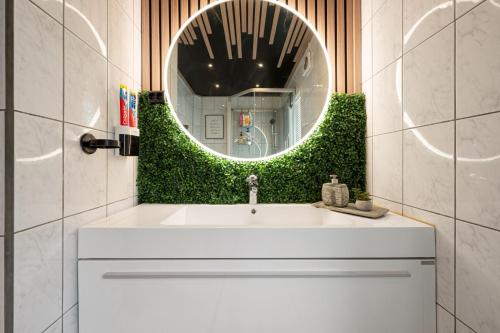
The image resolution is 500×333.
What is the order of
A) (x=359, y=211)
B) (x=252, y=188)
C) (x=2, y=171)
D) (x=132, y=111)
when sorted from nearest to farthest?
(x=2, y=171)
(x=359, y=211)
(x=132, y=111)
(x=252, y=188)

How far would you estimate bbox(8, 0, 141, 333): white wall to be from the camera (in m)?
0.65

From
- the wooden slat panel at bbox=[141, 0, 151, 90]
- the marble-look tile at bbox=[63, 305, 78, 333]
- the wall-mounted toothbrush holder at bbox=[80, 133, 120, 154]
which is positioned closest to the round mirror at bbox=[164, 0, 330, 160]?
the wooden slat panel at bbox=[141, 0, 151, 90]

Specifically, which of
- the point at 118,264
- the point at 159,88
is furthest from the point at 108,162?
the point at 159,88

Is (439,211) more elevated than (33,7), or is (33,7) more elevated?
(33,7)

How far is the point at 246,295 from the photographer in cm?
86

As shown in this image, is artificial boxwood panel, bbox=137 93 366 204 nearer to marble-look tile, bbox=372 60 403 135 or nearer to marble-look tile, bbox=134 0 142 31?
marble-look tile, bbox=372 60 403 135

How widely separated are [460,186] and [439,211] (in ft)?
0.42

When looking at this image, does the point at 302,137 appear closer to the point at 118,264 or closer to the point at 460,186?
the point at 460,186

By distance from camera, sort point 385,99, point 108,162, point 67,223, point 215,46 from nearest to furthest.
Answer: point 67,223 < point 108,162 < point 385,99 < point 215,46

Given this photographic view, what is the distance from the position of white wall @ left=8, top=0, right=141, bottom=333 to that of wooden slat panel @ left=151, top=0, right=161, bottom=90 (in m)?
0.31

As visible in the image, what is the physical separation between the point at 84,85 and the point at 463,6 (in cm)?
127

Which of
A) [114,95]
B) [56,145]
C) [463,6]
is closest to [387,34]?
[463,6]

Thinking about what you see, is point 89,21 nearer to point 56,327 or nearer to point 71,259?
point 71,259

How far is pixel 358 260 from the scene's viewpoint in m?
0.86
